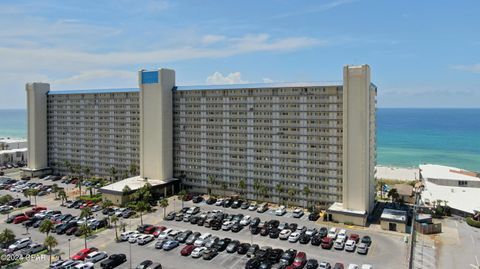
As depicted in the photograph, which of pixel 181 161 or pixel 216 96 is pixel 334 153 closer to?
pixel 216 96

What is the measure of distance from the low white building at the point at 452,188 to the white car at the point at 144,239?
5052 cm

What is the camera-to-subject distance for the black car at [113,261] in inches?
1577

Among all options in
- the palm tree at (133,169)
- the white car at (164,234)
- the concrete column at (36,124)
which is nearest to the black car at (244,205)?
the white car at (164,234)

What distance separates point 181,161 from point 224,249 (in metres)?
33.7

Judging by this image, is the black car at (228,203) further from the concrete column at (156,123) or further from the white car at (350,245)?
the white car at (350,245)

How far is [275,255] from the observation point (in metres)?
41.9

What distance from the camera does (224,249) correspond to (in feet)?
149

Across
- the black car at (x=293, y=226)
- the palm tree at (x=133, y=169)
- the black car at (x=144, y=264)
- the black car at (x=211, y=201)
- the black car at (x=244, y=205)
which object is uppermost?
the palm tree at (x=133, y=169)

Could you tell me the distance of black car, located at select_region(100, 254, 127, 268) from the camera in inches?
1577

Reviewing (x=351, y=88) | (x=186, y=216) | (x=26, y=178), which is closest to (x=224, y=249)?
(x=186, y=216)

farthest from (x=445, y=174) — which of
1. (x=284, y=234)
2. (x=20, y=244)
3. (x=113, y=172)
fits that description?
(x=20, y=244)

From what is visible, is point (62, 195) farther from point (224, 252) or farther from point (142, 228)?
point (224, 252)

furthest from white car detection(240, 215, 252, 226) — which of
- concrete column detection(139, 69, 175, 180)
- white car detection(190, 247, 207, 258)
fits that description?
concrete column detection(139, 69, 175, 180)

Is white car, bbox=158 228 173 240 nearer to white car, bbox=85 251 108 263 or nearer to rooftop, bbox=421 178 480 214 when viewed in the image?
white car, bbox=85 251 108 263
